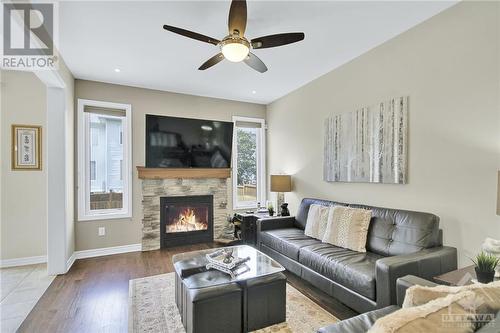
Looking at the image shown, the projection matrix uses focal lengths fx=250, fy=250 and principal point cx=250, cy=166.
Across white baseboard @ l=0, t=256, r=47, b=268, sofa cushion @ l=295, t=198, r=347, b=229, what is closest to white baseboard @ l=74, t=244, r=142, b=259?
white baseboard @ l=0, t=256, r=47, b=268

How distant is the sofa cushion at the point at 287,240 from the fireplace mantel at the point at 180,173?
1693 millimetres

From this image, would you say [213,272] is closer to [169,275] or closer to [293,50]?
[169,275]

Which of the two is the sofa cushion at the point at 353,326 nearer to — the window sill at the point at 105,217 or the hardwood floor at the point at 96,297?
the hardwood floor at the point at 96,297

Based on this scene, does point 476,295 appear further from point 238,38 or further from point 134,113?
point 134,113

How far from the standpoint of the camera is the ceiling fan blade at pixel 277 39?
2080mm

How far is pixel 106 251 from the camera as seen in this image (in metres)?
4.11

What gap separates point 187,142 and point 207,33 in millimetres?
2224

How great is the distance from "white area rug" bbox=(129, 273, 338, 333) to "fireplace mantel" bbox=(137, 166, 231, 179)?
1909 mm

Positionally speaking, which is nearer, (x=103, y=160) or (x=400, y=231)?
(x=400, y=231)

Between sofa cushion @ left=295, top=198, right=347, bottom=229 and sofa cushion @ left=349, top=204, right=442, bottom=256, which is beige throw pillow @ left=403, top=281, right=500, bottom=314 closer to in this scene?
sofa cushion @ left=349, top=204, right=442, bottom=256

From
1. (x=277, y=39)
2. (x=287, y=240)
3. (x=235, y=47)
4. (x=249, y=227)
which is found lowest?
(x=249, y=227)

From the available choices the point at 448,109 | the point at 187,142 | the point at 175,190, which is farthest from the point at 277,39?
the point at 175,190

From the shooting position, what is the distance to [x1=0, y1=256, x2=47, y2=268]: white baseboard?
11.8 feet

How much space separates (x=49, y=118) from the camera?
3.27 m
